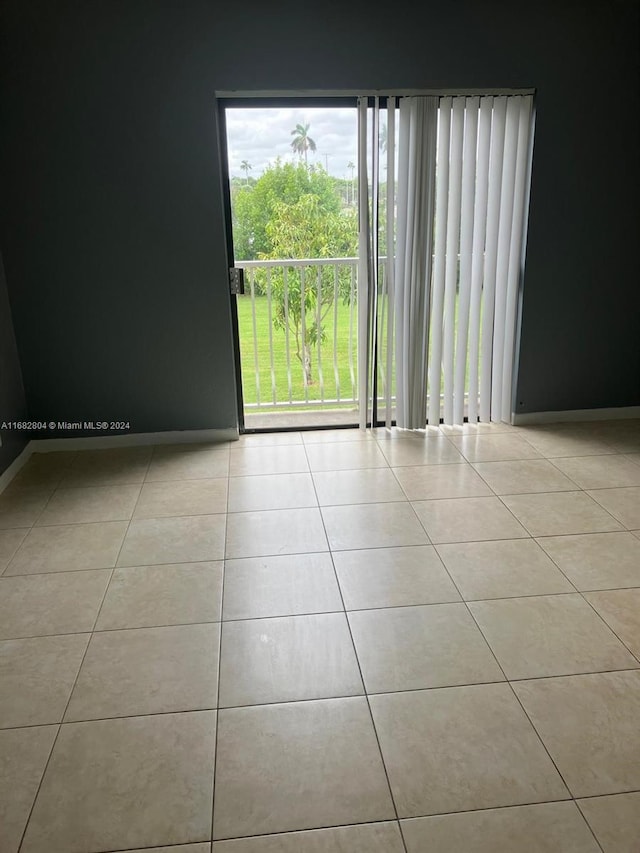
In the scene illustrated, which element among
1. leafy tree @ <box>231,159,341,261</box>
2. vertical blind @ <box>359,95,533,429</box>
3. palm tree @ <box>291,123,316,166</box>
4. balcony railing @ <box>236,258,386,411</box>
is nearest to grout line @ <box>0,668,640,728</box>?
vertical blind @ <box>359,95,533,429</box>

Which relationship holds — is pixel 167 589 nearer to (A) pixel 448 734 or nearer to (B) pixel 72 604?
(B) pixel 72 604

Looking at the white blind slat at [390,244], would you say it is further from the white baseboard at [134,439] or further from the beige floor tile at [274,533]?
the beige floor tile at [274,533]

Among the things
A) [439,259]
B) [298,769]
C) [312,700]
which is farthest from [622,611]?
[439,259]

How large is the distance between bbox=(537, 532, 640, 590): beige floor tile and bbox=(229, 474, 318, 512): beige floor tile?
3.65 ft

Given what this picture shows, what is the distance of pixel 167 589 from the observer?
2301mm

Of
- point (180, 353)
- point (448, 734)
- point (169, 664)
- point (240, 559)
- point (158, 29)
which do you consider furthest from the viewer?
point (180, 353)

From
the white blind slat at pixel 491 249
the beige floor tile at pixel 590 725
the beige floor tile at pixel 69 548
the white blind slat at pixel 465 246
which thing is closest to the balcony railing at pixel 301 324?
the white blind slat at pixel 465 246

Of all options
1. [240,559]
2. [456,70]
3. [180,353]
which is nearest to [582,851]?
[240,559]

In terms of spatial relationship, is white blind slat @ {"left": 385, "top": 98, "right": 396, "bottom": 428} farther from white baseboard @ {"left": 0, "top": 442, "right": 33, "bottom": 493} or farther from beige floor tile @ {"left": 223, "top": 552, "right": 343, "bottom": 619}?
white baseboard @ {"left": 0, "top": 442, "right": 33, "bottom": 493}

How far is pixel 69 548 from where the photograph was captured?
8.52 ft

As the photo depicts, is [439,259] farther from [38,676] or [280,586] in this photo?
[38,676]

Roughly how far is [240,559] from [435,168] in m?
2.39

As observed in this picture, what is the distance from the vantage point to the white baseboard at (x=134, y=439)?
3697 mm

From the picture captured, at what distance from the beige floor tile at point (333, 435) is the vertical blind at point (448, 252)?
6.5 inches
